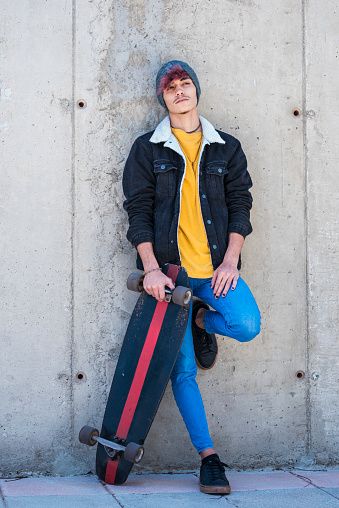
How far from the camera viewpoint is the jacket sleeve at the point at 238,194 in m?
2.81

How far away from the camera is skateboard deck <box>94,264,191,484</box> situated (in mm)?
2586

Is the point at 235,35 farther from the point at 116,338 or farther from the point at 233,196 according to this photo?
the point at 116,338

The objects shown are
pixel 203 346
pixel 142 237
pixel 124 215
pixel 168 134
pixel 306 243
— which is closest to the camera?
pixel 142 237

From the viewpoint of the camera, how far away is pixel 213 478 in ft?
8.17

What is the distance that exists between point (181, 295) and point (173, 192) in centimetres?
62

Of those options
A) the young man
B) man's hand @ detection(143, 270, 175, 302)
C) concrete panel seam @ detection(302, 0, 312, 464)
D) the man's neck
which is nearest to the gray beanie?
the young man

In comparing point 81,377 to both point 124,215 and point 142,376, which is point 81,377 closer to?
point 142,376

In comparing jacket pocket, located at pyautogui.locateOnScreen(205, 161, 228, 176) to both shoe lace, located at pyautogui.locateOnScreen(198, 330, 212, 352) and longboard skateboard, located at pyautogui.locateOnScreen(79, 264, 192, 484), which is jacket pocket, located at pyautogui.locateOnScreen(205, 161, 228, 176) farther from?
shoe lace, located at pyautogui.locateOnScreen(198, 330, 212, 352)

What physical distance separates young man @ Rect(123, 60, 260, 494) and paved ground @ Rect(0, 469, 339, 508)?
Result: 24cm

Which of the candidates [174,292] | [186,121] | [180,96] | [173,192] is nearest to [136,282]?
[174,292]

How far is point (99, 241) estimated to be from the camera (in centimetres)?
307

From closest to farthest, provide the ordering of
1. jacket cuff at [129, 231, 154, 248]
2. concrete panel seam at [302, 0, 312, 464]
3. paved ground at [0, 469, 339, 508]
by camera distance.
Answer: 1. paved ground at [0, 469, 339, 508]
2. jacket cuff at [129, 231, 154, 248]
3. concrete panel seam at [302, 0, 312, 464]

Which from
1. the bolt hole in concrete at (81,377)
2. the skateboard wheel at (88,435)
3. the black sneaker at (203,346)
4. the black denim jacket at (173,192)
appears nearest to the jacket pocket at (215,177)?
the black denim jacket at (173,192)

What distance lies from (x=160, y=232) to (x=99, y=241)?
0.48 meters
